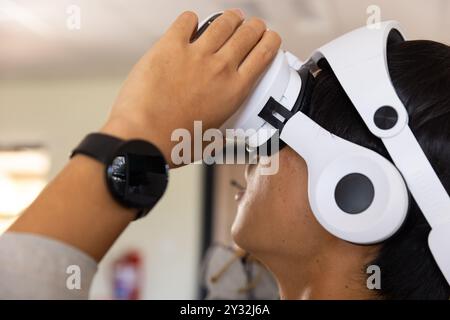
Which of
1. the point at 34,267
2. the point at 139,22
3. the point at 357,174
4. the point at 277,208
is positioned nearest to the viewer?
the point at 34,267

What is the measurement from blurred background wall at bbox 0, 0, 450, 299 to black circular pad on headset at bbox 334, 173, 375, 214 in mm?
2048

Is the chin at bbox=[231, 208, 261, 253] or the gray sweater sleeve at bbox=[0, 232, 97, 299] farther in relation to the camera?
the chin at bbox=[231, 208, 261, 253]

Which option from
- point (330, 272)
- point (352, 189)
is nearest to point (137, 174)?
point (352, 189)

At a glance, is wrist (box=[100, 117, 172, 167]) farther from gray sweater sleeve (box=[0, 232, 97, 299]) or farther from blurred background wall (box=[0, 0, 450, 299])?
blurred background wall (box=[0, 0, 450, 299])

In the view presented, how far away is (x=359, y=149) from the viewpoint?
75 centimetres

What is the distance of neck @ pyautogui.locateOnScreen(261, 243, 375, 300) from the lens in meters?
0.84

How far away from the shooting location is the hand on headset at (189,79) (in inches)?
22.8

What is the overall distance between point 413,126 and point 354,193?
0.12 meters

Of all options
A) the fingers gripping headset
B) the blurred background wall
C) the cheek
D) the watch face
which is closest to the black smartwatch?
the watch face

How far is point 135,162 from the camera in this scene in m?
0.54

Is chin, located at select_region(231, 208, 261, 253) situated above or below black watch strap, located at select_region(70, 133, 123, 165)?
below

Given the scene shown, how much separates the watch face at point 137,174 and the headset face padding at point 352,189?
270mm

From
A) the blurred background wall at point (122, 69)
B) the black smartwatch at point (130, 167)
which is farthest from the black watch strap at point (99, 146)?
the blurred background wall at point (122, 69)

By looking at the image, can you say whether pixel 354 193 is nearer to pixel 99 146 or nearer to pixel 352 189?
pixel 352 189
